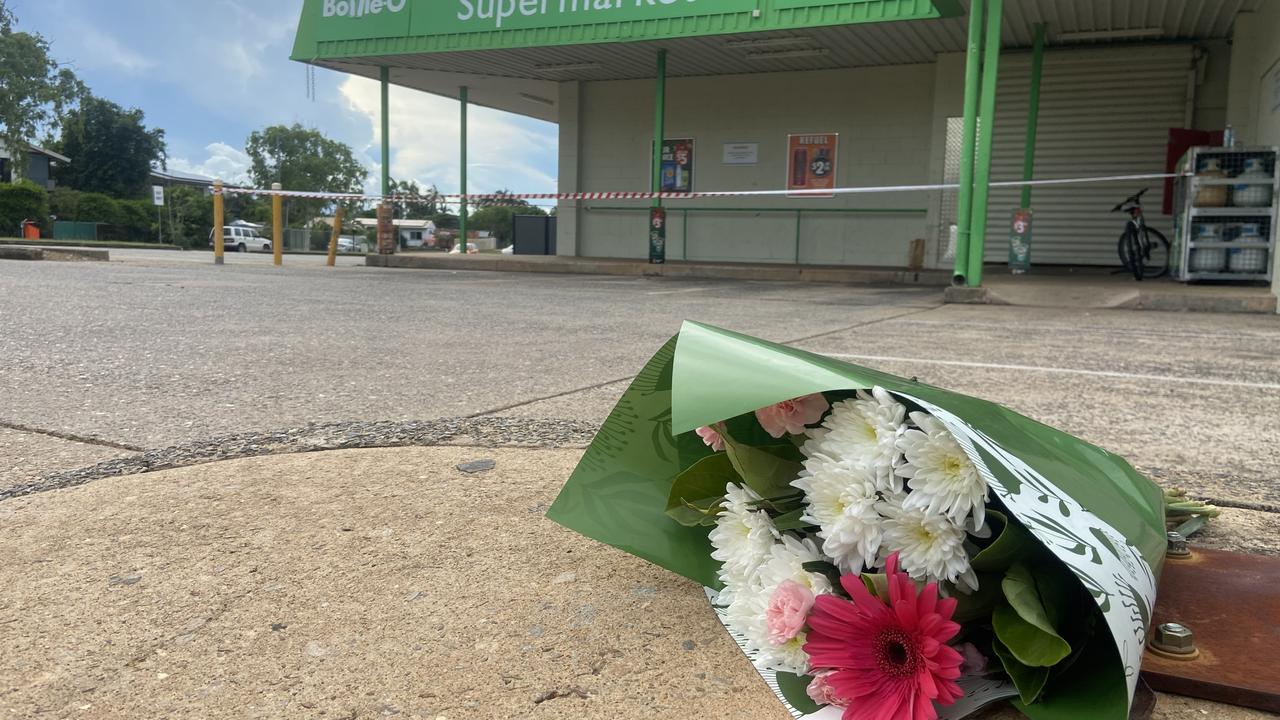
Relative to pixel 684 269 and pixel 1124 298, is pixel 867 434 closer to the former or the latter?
pixel 1124 298

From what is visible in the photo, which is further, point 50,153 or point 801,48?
point 50,153

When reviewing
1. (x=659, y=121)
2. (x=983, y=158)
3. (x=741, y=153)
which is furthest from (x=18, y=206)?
(x=983, y=158)

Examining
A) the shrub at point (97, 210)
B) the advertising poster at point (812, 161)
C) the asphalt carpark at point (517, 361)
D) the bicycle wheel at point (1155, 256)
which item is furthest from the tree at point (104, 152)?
the bicycle wheel at point (1155, 256)

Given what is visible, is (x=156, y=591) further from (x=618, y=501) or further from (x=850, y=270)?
(x=850, y=270)

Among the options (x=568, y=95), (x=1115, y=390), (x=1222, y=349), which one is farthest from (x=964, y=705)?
(x=568, y=95)

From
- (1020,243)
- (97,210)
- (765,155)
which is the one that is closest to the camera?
(1020,243)

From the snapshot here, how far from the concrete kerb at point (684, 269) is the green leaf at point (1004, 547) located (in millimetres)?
12467

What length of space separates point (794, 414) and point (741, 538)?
0.22 metres

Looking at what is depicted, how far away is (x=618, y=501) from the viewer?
1.62 m

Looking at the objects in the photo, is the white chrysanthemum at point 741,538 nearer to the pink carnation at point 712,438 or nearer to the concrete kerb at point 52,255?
the pink carnation at point 712,438

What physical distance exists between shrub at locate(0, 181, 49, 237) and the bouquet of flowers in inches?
1719

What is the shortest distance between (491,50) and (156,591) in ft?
46.6

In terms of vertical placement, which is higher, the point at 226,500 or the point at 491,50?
the point at 491,50

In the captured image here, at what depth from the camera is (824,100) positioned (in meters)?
15.6
